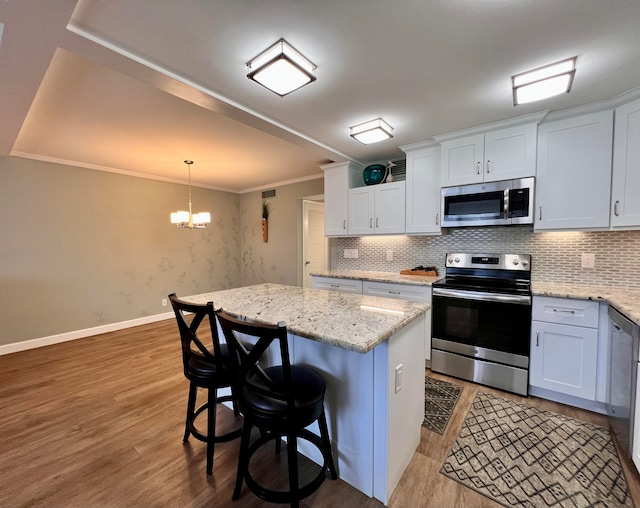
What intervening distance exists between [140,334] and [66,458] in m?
2.59

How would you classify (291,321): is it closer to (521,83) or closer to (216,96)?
(216,96)

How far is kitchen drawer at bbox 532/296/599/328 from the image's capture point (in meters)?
2.11

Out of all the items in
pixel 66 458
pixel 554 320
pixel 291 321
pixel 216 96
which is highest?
pixel 216 96

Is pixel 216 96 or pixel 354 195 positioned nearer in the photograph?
pixel 216 96

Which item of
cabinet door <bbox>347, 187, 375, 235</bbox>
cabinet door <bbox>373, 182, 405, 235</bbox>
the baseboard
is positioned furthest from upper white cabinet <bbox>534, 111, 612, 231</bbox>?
the baseboard

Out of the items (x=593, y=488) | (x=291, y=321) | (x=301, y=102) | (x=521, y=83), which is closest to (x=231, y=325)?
(x=291, y=321)

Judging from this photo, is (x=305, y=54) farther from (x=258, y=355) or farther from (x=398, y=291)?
(x=398, y=291)

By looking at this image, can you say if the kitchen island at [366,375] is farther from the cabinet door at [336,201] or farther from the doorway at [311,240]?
the doorway at [311,240]

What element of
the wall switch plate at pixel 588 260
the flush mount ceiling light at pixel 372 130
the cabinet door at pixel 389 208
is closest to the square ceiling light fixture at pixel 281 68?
the flush mount ceiling light at pixel 372 130

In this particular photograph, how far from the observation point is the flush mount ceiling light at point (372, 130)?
2.50 m

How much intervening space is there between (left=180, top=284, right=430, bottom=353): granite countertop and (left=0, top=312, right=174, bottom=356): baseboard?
316 centimetres

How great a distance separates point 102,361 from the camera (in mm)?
3197

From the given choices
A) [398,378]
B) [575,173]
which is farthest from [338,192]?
[398,378]

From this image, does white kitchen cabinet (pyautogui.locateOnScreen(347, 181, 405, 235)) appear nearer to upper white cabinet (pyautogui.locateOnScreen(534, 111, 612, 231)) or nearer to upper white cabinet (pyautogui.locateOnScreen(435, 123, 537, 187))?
upper white cabinet (pyautogui.locateOnScreen(435, 123, 537, 187))
